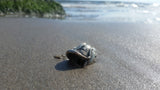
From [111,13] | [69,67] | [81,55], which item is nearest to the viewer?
[81,55]

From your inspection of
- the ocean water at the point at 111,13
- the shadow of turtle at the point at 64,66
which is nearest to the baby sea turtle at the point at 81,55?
the shadow of turtle at the point at 64,66

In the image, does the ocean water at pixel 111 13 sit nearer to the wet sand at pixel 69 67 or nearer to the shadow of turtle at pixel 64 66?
the wet sand at pixel 69 67

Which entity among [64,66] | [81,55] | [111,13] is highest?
[81,55]

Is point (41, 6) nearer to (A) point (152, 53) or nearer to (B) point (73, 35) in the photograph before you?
(B) point (73, 35)

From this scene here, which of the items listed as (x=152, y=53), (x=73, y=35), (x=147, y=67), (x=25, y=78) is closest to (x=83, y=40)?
(x=73, y=35)

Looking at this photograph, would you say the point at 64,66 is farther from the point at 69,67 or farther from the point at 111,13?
the point at 111,13

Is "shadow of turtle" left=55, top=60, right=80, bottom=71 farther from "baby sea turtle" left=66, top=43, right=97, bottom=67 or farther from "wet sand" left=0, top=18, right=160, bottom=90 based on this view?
"baby sea turtle" left=66, top=43, right=97, bottom=67

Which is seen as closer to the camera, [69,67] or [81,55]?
[81,55]

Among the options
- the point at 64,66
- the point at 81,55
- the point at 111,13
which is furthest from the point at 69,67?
the point at 111,13
